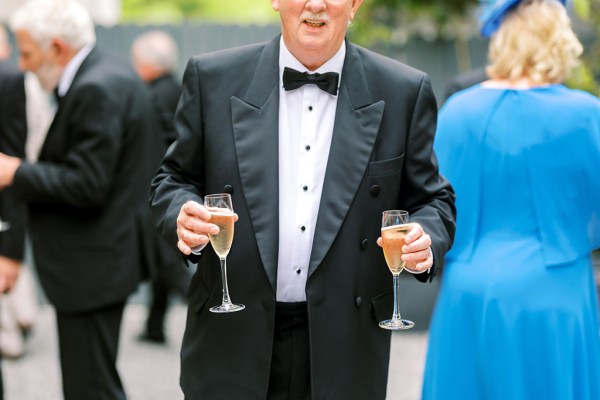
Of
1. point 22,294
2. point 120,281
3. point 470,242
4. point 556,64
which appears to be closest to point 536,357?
point 470,242

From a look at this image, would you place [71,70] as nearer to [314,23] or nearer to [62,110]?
[62,110]

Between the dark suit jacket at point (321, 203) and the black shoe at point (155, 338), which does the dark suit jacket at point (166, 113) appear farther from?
the dark suit jacket at point (321, 203)

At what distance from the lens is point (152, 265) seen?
4836 millimetres

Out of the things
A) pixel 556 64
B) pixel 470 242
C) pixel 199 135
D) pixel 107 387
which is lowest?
pixel 107 387

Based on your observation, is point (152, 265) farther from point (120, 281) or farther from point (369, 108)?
point (369, 108)

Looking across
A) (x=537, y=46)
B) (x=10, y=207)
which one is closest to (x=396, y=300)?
(x=537, y=46)

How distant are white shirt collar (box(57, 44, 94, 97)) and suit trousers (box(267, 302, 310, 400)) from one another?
77.3 inches

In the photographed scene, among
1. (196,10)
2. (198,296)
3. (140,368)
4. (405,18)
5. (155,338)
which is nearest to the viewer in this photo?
(198,296)

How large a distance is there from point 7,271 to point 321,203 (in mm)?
2226

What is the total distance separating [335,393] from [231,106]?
3.07 ft

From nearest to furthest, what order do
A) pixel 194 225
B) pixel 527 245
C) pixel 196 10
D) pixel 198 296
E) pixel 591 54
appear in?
pixel 194 225
pixel 198 296
pixel 527 245
pixel 591 54
pixel 196 10

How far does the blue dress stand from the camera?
12.6 feet

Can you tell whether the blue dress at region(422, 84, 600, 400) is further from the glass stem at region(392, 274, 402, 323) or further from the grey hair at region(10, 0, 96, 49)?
the grey hair at region(10, 0, 96, 49)

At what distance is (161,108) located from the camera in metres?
8.16
